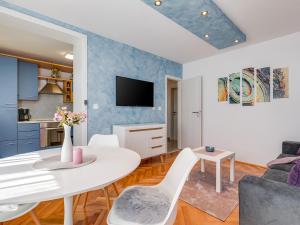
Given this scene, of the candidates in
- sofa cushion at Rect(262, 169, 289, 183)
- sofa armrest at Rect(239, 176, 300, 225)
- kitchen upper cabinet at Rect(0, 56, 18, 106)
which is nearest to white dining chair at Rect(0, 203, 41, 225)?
sofa armrest at Rect(239, 176, 300, 225)

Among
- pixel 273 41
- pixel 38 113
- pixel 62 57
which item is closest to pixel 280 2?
pixel 273 41

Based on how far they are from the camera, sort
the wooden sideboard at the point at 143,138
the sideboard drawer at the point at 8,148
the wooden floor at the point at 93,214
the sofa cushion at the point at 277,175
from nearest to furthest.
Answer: the wooden floor at the point at 93,214 → the sofa cushion at the point at 277,175 → the wooden sideboard at the point at 143,138 → the sideboard drawer at the point at 8,148

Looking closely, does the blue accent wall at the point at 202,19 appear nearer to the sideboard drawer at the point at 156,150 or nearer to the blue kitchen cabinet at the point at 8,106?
the sideboard drawer at the point at 156,150

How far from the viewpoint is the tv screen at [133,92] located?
10.9 ft

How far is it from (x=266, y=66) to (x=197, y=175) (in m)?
2.48

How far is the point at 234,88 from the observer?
366 centimetres

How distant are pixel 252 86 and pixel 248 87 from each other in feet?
0.24

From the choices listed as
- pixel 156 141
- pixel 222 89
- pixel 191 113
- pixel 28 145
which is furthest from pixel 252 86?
pixel 28 145

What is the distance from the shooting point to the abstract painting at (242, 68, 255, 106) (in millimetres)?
3404

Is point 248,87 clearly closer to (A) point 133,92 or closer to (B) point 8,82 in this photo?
(A) point 133,92

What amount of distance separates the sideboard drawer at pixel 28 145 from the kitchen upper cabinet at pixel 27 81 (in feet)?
3.49

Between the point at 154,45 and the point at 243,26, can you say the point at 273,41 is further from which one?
the point at 154,45

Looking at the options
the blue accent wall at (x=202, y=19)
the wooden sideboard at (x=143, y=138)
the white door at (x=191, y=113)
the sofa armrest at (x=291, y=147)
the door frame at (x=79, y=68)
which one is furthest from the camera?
the white door at (x=191, y=113)

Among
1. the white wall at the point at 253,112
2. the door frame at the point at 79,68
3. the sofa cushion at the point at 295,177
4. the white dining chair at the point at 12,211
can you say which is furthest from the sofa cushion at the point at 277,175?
the door frame at the point at 79,68
